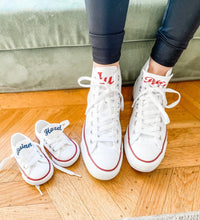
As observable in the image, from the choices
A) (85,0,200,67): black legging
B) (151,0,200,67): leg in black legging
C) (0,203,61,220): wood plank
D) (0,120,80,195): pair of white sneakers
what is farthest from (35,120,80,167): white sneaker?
(151,0,200,67): leg in black legging

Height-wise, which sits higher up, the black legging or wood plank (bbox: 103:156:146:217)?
the black legging

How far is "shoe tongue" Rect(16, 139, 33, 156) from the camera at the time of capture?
1.66 ft

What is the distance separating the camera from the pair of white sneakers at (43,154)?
1.66ft

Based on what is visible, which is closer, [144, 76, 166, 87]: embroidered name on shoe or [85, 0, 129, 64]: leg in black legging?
[85, 0, 129, 64]: leg in black legging

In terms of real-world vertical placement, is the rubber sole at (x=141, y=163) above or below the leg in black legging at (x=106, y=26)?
below

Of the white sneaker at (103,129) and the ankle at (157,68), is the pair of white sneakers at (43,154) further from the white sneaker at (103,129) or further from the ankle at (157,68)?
the ankle at (157,68)

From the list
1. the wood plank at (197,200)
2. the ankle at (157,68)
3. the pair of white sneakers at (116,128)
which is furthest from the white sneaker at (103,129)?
the wood plank at (197,200)

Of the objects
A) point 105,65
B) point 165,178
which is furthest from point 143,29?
point 165,178

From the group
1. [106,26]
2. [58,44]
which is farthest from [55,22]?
[106,26]

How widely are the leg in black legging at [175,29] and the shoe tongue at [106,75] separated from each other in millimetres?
124

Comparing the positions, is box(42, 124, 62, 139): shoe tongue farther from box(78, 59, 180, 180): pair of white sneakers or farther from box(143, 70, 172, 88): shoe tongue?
box(143, 70, 172, 88): shoe tongue

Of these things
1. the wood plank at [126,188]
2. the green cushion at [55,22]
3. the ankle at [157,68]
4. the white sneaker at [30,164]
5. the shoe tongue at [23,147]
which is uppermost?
the green cushion at [55,22]

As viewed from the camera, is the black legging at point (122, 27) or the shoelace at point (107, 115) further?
the shoelace at point (107, 115)

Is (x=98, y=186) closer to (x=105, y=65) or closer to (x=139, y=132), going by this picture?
(x=139, y=132)
